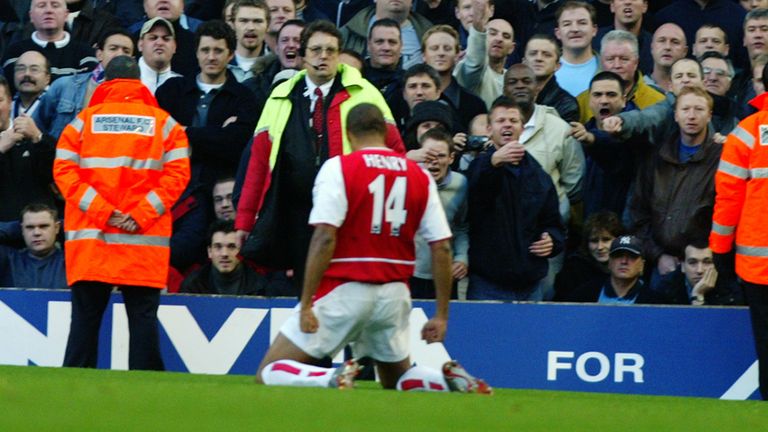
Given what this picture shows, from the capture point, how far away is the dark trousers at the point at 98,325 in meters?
10.9

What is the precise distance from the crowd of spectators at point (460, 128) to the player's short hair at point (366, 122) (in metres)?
1.43

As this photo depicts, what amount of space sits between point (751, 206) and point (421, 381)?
2575 mm

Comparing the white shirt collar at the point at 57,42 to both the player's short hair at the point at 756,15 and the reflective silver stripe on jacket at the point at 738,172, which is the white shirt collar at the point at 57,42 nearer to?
the player's short hair at the point at 756,15

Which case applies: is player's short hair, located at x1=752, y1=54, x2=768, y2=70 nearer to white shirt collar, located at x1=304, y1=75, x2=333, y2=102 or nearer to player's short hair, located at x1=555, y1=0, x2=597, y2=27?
player's short hair, located at x1=555, y1=0, x2=597, y2=27

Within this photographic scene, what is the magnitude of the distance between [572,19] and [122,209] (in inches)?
179

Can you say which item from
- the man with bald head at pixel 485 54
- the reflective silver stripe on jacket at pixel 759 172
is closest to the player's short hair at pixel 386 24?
the man with bald head at pixel 485 54

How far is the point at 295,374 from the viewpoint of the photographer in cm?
878

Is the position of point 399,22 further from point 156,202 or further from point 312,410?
point 312,410

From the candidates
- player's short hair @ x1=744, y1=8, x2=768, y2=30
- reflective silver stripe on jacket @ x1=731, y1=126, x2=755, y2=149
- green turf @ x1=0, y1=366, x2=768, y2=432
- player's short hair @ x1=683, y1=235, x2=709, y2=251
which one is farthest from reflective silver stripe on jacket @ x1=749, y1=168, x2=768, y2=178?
player's short hair @ x1=744, y1=8, x2=768, y2=30

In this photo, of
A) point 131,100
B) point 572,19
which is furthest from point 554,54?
point 131,100

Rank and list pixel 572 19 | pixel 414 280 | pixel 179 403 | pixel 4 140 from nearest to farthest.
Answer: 1. pixel 179 403
2. pixel 414 280
3. pixel 4 140
4. pixel 572 19

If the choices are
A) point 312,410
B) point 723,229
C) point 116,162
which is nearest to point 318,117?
point 116,162

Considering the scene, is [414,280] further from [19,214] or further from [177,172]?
[19,214]

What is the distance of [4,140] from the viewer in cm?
1285
